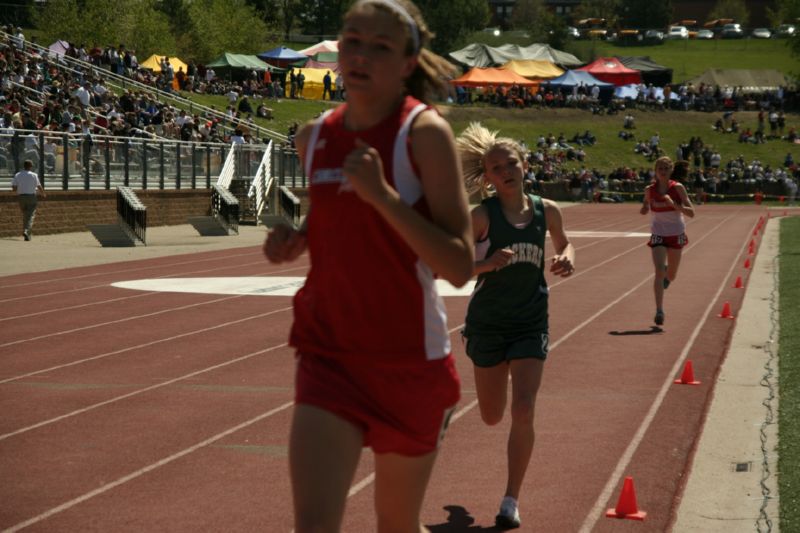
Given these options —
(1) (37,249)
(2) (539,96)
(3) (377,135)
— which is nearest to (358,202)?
(3) (377,135)

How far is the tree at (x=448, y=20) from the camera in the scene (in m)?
123

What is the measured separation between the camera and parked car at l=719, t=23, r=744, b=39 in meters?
138

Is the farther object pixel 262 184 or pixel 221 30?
pixel 221 30

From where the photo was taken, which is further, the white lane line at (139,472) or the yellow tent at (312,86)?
the yellow tent at (312,86)

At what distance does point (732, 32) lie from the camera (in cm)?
13900

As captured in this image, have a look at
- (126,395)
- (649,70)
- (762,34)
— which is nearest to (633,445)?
(126,395)

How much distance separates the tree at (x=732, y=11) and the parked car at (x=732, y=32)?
44.9 feet

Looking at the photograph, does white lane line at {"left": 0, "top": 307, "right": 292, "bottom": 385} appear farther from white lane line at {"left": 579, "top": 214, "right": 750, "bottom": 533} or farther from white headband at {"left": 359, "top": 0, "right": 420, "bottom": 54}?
white headband at {"left": 359, "top": 0, "right": 420, "bottom": 54}

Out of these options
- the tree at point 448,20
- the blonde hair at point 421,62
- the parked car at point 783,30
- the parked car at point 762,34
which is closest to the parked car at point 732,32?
the parked car at point 762,34

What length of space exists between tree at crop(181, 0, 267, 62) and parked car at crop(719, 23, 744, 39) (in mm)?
62230

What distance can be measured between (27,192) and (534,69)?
166ft

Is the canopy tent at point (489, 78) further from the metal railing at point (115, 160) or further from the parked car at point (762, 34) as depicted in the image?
the parked car at point (762, 34)

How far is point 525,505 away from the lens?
265 inches

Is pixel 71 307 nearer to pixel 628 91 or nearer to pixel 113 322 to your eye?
pixel 113 322
